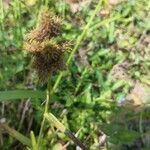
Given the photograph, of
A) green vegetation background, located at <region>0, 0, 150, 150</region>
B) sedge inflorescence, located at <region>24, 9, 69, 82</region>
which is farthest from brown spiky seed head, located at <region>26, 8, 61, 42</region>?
green vegetation background, located at <region>0, 0, 150, 150</region>

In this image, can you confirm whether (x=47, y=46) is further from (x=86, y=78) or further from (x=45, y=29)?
(x=86, y=78)

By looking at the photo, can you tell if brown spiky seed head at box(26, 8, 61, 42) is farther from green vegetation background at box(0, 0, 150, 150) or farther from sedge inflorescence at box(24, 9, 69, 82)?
green vegetation background at box(0, 0, 150, 150)

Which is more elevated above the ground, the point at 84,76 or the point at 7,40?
the point at 7,40

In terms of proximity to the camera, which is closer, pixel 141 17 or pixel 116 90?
pixel 116 90

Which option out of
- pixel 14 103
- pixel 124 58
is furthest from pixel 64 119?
pixel 124 58

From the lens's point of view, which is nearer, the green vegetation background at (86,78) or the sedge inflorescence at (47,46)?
the sedge inflorescence at (47,46)

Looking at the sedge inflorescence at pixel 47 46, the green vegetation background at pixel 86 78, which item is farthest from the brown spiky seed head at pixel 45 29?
the green vegetation background at pixel 86 78

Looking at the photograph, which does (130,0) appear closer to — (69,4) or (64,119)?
(69,4)

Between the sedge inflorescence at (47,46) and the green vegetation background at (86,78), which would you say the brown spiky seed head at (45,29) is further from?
the green vegetation background at (86,78)

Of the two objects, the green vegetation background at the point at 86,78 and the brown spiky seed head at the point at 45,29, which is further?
the green vegetation background at the point at 86,78
